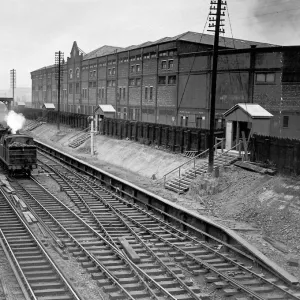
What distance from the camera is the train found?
27469mm

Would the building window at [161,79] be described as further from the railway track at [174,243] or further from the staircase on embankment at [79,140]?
the railway track at [174,243]

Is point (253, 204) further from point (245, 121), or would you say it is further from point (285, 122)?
point (285, 122)

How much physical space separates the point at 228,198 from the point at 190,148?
9406 millimetres

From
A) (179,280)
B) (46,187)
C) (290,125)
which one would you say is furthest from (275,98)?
(179,280)

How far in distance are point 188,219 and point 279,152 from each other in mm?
5574

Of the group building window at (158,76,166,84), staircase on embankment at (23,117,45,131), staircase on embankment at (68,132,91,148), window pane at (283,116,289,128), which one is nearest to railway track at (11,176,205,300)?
window pane at (283,116,289,128)

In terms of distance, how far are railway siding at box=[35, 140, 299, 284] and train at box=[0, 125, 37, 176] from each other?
173 inches

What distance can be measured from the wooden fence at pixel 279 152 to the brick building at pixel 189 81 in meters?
11.6

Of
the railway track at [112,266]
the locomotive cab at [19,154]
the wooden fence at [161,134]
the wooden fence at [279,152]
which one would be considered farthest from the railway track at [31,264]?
the wooden fence at [161,134]

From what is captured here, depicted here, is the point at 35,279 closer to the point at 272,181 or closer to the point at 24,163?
the point at 272,181

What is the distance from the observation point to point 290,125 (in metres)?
33.1

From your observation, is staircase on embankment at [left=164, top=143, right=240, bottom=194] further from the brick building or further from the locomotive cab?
the brick building

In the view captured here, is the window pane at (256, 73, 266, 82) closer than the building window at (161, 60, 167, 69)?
Yes

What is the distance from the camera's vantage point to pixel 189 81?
42656 mm
